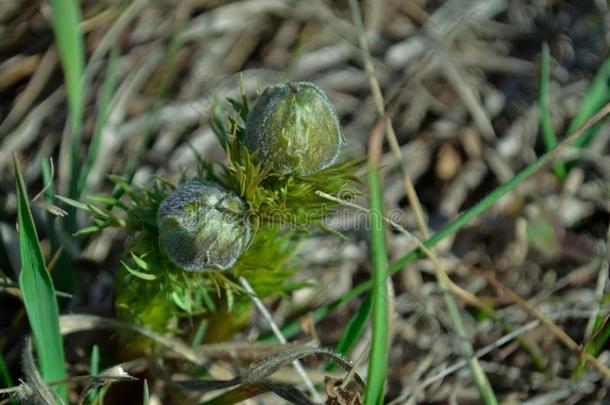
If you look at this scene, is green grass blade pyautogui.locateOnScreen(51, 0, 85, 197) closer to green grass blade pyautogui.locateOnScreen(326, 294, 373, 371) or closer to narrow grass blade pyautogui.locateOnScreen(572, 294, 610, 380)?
green grass blade pyautogui.locateOnScreen(326, 294, 373, 371)

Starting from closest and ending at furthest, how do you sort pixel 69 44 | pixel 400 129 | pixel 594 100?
1. pixel 69 44
2. pixel 594 100
3. pixel 400 129

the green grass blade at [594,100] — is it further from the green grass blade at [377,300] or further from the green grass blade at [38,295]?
the green grass blade at [38,295]

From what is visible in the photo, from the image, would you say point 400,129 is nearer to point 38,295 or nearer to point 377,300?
point 377,300

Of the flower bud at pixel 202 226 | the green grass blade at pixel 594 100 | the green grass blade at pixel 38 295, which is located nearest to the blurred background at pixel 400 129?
the green grass blade at pixel 594 100

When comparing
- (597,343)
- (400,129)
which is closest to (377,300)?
(597,343)

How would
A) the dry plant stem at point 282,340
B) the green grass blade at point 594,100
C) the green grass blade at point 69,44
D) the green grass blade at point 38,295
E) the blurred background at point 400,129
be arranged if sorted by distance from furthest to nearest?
1. the green grass blade at point 594,100
2. the blurred background at point 400,129
3. the green grass blade at point 69,44
4. the dry plant stem at point 282,340
5. the green grass blade at point 38,295

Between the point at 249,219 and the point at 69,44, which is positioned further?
the point at 69,44
